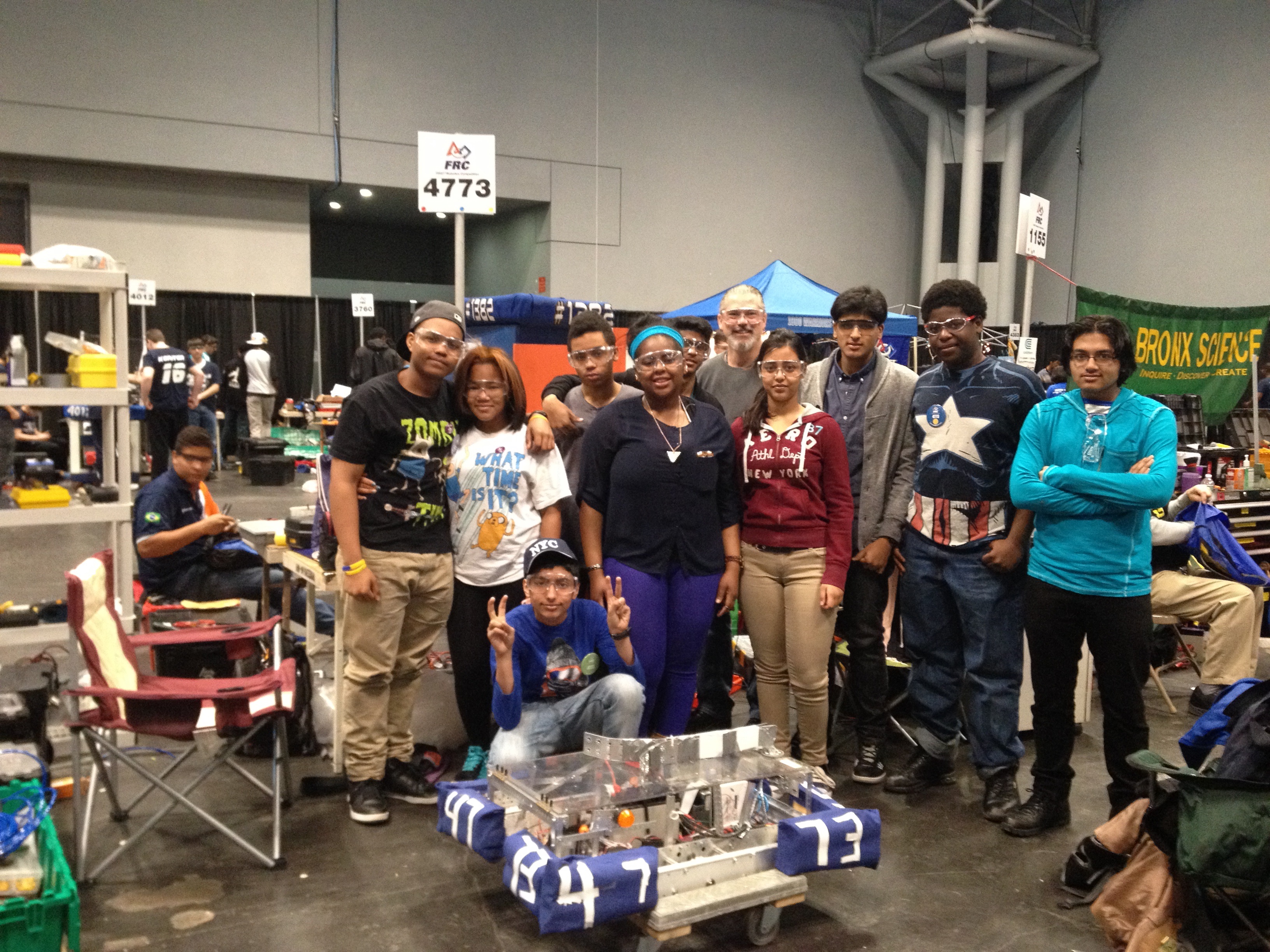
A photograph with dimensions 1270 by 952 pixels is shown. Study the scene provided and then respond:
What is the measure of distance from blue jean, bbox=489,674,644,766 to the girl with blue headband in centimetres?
17

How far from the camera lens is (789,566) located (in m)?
3.63

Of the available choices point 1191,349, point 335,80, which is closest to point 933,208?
point 1191,349

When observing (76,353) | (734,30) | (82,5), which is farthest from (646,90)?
(76,353)

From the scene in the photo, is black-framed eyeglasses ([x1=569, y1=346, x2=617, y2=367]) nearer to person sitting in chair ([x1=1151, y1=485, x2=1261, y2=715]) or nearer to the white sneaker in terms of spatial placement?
the white sneaker

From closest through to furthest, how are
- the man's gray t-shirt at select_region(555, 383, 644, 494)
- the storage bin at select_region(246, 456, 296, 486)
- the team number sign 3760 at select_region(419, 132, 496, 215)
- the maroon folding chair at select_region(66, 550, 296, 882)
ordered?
the maroon folding chair at select_region(66, 550, 296, 882)
the man's gray t-shirt at select_region(555, 383, 644, 494)
the team number sign 3760 at select_region(419, 132, 496, 215)
the storage bin at select_region(246, 456, 296, 486)

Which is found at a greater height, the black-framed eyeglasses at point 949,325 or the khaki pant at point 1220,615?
the black-framed eyeglasses at point 949,325

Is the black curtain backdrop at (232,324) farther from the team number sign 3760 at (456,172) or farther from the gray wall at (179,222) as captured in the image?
the team number sign 3760 at (456,172)

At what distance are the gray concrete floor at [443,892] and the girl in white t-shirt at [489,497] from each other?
0.58 meters

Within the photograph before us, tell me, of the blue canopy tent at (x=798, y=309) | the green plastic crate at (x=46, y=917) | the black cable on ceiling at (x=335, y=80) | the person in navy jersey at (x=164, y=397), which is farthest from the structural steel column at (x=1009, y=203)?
the green plastic crate at (x=46, y=917)

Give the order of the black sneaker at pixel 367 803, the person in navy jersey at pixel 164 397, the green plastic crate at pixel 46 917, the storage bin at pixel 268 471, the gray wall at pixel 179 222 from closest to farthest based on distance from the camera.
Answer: the green plastic crate at pixel 46 917 → the black sneaker at pixel 367 803 → the person in navy jersey at pixel 164 397 → the storage bin at pixel 268 471 → the gray wall at pixel 179 222

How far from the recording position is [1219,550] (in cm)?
502

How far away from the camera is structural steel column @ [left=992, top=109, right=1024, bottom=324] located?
53.4ft

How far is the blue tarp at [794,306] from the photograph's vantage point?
31.5 ft

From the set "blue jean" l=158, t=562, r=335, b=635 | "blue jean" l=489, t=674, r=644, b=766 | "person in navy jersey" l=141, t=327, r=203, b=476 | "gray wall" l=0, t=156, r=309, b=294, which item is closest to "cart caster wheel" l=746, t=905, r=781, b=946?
"blue jean" l=489, t=674, r=644, b=766
